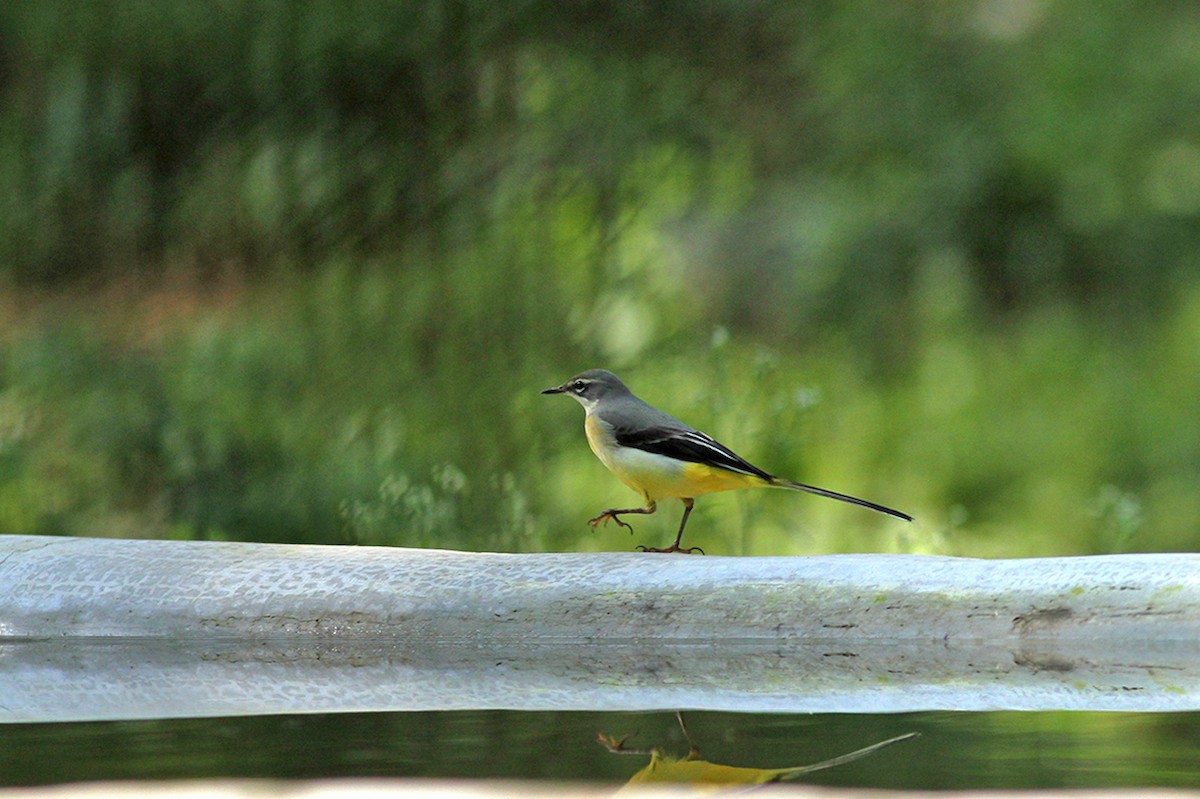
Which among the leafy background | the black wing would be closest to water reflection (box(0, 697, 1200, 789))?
the black wing

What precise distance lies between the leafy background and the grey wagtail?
3.99 feet

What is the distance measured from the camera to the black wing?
398cm

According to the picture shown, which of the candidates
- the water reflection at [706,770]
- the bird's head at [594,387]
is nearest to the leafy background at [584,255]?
the bird's head at [594,387]

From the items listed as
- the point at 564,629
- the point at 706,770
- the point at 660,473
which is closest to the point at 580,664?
the point at 564,629

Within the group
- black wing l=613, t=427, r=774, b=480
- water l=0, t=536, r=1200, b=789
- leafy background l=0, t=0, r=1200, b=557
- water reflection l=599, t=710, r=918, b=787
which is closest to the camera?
water reflection l=599, t=710, r=918, b=787

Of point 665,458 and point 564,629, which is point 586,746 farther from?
point 665,458

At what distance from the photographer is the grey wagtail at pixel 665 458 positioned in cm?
399

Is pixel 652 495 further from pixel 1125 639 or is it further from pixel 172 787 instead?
pixel 172 787

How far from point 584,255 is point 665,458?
5.65 ft

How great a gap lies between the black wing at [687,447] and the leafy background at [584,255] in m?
1.31

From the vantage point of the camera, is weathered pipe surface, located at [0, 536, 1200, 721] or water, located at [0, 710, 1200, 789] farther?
weathered pipe surface, located at [0, 536, 1200, 721]

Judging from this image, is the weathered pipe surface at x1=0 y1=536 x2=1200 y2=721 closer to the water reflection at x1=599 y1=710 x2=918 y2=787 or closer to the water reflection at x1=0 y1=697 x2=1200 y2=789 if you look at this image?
the water reflection at x1=0 y1=697 x2=1200 y2=789

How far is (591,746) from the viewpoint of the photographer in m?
2.34

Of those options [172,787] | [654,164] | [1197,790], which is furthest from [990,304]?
[172,787]
